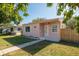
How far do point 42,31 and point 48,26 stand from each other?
1817 millimetres

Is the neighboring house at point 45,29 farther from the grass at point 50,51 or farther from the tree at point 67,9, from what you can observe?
the tree at point 67,9

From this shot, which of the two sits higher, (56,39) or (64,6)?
(64,6)

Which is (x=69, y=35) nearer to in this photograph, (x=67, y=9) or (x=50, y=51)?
(x=50, y=51)

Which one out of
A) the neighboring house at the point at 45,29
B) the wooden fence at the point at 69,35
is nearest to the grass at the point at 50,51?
the wooden fence at the point at 69,35

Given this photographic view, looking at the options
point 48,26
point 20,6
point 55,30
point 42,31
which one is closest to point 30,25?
point 42,31

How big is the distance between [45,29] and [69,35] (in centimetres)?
415

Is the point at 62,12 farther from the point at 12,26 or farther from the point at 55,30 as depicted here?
the point at 12,26

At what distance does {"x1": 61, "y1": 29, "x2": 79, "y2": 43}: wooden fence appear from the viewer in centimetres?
1305

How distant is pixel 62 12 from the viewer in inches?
202

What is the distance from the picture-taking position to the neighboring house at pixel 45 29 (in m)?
15.0

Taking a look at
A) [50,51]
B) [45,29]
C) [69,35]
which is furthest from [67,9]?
[45,29]

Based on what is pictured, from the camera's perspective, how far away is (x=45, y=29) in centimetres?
1748

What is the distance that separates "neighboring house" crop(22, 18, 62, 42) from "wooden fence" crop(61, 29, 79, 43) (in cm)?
55

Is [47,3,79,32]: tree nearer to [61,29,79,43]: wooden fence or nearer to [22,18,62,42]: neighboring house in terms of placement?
[61,29,79,43]: wooden fence
